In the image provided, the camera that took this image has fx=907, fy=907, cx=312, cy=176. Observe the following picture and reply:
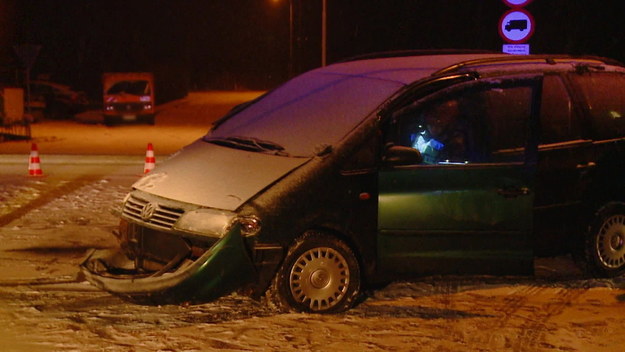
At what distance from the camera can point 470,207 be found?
260 inches

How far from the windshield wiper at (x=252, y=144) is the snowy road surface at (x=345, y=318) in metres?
1.12

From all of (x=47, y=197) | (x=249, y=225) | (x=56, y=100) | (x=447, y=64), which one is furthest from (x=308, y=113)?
(x=56, y=100)

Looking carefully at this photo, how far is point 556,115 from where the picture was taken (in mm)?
7102

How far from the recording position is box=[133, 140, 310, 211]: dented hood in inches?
241

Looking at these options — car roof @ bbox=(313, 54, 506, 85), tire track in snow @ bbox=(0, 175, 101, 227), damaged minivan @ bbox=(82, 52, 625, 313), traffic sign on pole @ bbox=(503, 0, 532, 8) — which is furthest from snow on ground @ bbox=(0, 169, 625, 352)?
traffic sign on pole @ bbox=(503, 0, 532, 8)

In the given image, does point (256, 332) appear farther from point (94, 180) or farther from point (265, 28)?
point (265, 28)

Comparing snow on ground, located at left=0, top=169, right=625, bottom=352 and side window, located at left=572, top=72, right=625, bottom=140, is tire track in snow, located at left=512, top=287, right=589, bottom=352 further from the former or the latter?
side window, located at left=572, top=72, right=625, bottom=140

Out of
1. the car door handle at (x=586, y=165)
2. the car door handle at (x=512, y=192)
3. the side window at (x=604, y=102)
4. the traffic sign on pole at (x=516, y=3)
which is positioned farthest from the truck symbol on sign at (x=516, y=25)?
the car door handle at (x=512, y=192)

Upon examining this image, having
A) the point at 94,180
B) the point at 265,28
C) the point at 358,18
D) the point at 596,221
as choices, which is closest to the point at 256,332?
the point at 596,221

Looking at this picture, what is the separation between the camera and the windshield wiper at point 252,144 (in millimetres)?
6600

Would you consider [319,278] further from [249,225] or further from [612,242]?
[612,242]

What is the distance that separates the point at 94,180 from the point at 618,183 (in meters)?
9.02

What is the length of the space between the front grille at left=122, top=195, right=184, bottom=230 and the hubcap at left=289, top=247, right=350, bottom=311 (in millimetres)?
895

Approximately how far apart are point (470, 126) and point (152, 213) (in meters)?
2.41
